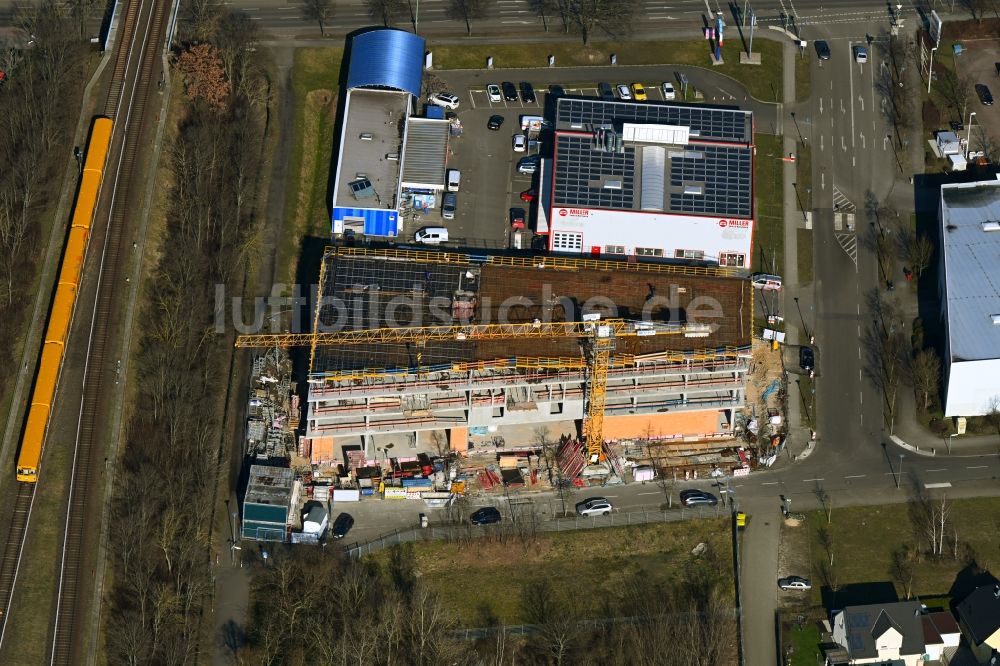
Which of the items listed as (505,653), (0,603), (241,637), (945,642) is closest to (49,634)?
(0,603)

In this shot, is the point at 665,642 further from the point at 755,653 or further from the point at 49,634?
the point at 49,634

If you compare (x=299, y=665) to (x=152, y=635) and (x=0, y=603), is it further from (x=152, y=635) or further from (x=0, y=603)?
(x=0, y=603)

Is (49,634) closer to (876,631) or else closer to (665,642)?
(665,642)

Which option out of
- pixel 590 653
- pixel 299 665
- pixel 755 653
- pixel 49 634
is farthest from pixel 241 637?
pixel 755 653

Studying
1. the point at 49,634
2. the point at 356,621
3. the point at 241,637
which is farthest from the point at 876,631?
the point at 49,634
